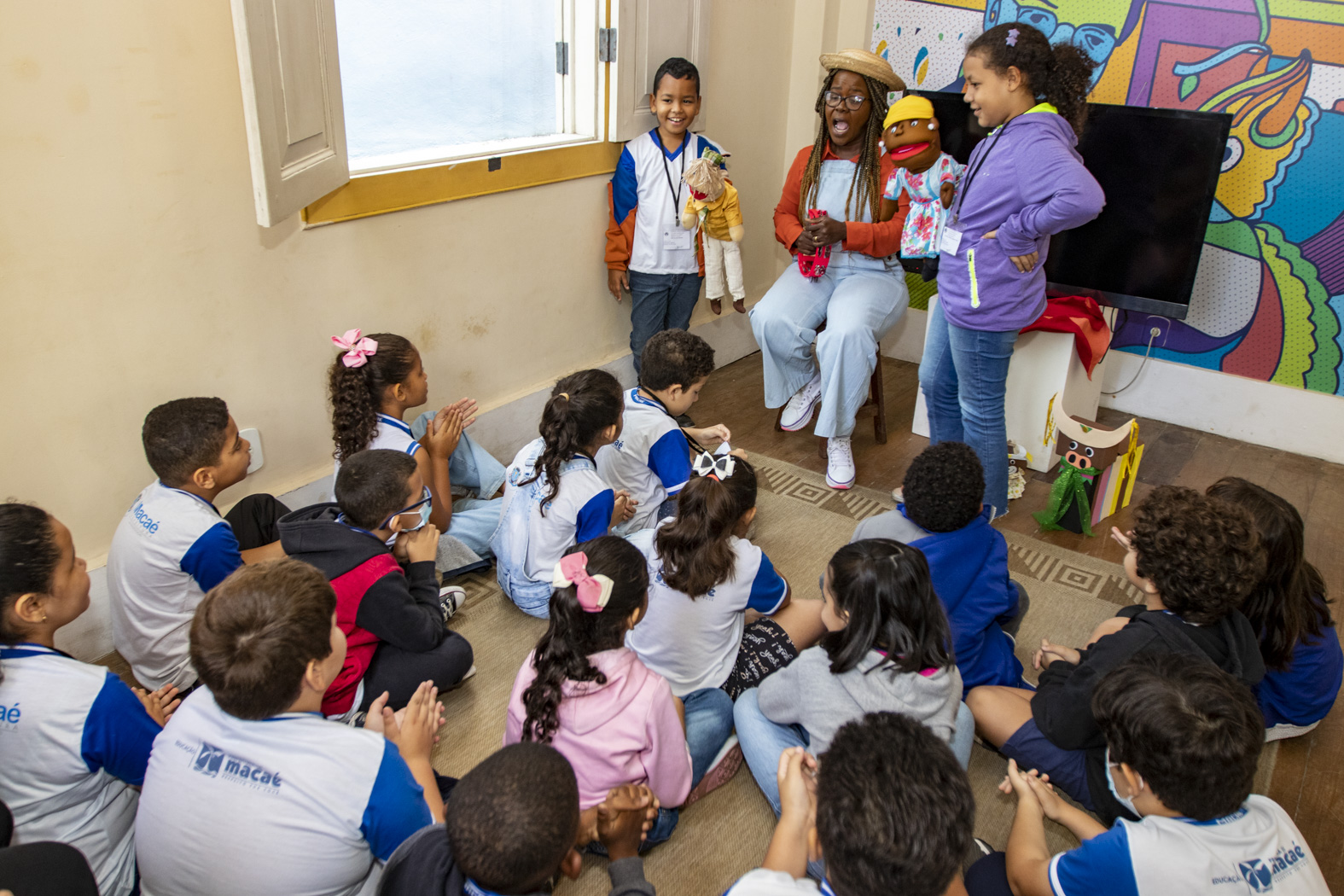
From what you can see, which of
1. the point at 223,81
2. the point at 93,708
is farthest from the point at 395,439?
the point at 93,708

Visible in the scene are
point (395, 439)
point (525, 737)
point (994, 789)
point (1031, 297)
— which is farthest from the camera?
point (1031, 297)

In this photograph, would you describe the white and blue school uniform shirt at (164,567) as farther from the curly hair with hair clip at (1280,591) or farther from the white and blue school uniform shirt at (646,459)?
the curly hair with hair clip at (1280,591)

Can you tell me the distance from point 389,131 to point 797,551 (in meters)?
1.83

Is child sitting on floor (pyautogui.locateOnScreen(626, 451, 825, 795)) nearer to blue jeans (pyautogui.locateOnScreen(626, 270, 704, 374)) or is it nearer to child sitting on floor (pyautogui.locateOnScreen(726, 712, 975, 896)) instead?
child sitting on floor (pyautogui.locateOnScreen(726, 712, 975, 896))

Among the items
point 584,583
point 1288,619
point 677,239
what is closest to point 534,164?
point 677,239

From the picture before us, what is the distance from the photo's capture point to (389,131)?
2.81 m

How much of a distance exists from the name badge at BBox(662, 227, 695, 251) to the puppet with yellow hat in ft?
2.63

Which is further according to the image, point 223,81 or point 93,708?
point 223,81

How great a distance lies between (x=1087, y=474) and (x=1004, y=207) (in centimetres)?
94

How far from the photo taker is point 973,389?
9.11 feet

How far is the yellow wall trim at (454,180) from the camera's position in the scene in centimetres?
257

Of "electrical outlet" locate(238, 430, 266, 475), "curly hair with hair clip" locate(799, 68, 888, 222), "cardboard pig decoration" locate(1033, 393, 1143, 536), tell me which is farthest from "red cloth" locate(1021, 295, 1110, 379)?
→ "electrical outlet" locate(238, 430, 266, 475)

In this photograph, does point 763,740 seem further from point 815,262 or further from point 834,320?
point 815,262

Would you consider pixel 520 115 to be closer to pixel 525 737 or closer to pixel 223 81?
pixel 223 81
